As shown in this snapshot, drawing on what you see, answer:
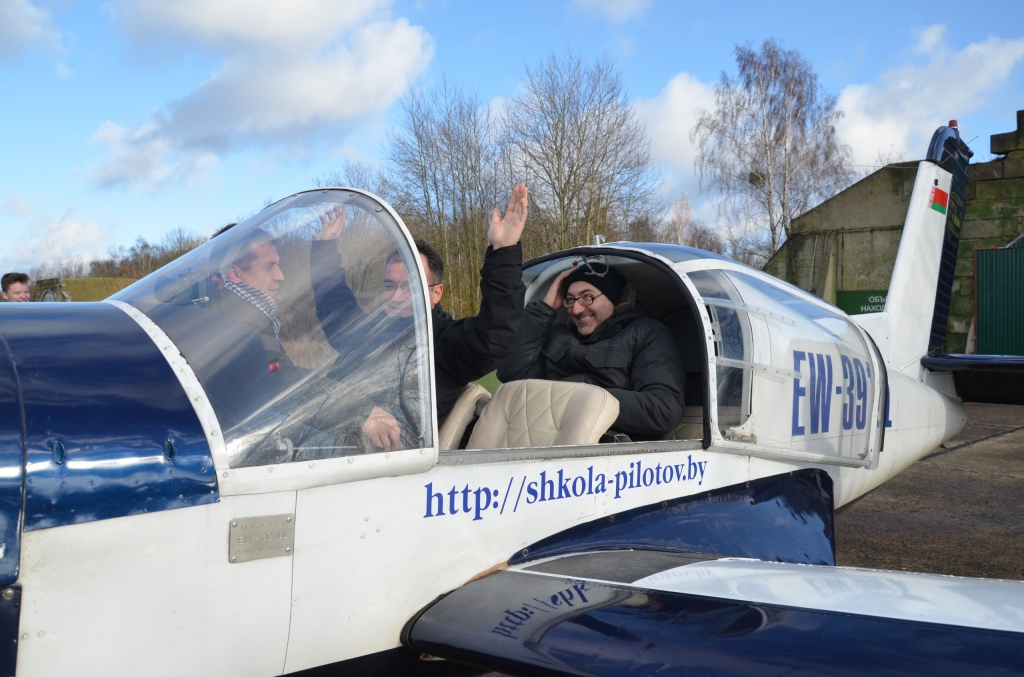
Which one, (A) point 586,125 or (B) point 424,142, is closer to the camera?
(B) point 424,142

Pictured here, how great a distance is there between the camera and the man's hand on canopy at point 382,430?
208 cm

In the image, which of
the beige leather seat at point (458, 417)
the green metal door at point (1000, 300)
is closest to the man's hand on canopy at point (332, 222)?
the beige leather seat at point (458, 417)

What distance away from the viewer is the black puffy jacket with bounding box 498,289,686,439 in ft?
11.1

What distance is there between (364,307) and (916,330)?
4.18 m

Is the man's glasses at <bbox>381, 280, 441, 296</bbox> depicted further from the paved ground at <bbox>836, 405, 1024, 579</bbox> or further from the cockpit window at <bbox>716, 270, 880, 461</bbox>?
the paved ground at <bbox>836, 405, 1024, 579</bbox>

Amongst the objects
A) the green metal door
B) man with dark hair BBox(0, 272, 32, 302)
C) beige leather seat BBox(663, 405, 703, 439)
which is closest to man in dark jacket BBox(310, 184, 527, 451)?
beige leather seat BBox(663, 405, 703, 439)

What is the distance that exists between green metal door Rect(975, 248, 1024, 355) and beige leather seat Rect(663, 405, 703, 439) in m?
13.1

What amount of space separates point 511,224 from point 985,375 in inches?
149

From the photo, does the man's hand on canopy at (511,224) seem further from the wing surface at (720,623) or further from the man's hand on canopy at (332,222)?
the wing surface at (720,623)

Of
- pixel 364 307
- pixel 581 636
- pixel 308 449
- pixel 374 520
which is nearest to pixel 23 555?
pixel 308 449

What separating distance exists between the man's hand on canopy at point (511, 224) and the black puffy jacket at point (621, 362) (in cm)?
105

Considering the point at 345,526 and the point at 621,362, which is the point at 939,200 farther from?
the point at 345,526

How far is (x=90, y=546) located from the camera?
5.30 feet

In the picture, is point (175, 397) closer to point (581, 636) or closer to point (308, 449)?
point (308, 449)
